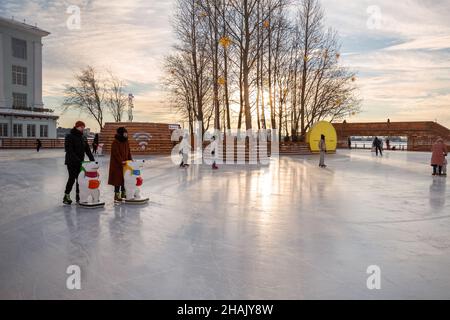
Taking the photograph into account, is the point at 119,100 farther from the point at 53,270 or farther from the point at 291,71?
the point at 53,270

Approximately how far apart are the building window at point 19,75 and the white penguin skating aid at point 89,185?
1768 inches

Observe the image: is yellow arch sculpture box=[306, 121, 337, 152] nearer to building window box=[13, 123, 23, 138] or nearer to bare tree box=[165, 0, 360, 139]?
bare tree box=[165, 0, 360, 139]

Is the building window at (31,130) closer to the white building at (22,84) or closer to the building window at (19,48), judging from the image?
the white building at (22,84)

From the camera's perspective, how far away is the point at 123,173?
7.58 m

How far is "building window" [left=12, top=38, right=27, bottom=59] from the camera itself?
43469mm

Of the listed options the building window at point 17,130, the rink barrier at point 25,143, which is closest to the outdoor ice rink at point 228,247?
the rink barrier at point 25,143

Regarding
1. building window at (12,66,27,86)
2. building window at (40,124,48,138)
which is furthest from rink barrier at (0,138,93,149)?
building window at (12,66,27,86)

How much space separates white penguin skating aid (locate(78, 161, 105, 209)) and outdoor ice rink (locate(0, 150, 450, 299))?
38 cm

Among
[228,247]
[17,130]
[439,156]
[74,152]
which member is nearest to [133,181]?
[74,152]

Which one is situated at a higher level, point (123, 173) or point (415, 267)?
point (123, 173)

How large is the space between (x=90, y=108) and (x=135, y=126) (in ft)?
88.5

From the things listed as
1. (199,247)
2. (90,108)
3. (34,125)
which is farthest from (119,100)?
(199,247)

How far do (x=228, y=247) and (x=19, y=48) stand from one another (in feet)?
163

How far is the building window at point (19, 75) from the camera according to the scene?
43812mm
